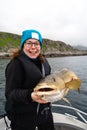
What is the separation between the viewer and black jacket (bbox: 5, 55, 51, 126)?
121 inches

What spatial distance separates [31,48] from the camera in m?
3.40

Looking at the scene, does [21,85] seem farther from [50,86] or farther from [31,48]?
[50,86]

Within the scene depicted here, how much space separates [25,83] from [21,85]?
0.23 feet

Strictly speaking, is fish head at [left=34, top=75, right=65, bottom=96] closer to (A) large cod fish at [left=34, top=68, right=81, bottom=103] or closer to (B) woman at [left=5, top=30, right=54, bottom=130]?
(A) large cod fish at [left=34, top=68, right=81, bottom=103]

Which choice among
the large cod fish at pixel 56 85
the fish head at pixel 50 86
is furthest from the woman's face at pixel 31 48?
the fish head at pixel 50 86

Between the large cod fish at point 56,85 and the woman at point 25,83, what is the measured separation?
438 millimetres

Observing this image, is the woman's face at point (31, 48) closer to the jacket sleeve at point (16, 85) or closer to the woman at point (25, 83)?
the woman at point (25, 83)

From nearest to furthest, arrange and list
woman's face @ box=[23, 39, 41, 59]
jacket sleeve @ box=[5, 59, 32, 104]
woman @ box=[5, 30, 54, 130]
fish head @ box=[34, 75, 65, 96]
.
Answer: fish head @ box=[34, 75, 65, 96] → jacket sleeve @ box=[5, 59, 32, 104] → woman @ box=[5, 30, 54, 130] → woman's face @ box=[23, 39, 41, 59]

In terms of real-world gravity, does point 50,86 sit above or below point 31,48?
below

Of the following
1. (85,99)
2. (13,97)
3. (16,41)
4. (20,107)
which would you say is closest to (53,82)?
(13,97)

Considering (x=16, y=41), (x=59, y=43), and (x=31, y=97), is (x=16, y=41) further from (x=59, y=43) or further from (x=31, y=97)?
(x=31, y=97)

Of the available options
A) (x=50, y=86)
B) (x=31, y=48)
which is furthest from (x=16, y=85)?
(x=50, y=86)

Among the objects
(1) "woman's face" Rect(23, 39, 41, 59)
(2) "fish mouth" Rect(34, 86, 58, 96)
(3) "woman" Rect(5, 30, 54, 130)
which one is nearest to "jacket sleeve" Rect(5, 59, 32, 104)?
(3) "woman" Rect(5, 30, 54, 130)

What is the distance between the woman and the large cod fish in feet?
1.44
